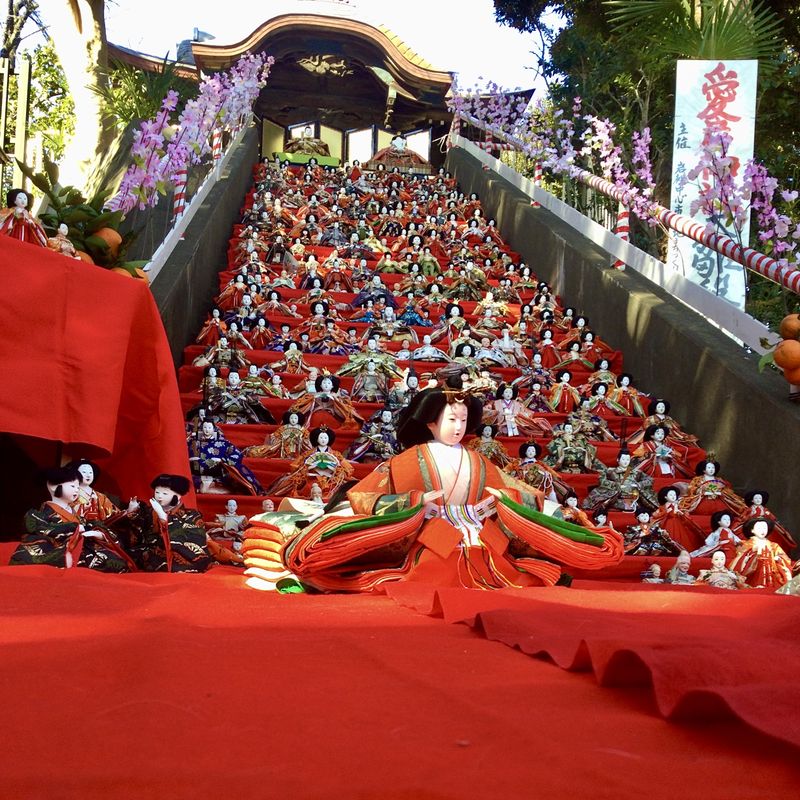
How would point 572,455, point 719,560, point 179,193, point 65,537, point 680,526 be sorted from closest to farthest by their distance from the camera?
point 65,537, point 719,560, point 680,526, point 572,455, point 179,193

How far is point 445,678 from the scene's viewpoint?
2361 mm

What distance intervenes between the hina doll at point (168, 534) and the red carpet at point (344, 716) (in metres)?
1.62

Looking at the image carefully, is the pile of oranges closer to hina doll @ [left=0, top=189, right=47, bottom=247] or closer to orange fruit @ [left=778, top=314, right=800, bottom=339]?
orange fruit @ [left=778, top=314, right=800, bottom=339]

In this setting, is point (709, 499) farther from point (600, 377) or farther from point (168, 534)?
point (168, 534)

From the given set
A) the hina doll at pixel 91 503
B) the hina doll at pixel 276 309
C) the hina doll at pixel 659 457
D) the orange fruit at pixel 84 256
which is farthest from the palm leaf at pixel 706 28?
the hina doll at pixel 91 503

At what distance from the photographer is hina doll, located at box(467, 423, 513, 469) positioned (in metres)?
6.96

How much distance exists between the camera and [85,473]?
15.5 feet

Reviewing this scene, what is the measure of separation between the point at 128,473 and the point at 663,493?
2.92 m

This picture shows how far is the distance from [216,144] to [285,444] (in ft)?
25.0

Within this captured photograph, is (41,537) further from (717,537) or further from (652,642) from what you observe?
(717,537)

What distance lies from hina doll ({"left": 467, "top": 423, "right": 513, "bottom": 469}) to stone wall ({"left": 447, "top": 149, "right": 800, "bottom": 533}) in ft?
4.59

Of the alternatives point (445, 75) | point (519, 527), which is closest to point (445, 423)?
point (519, 527)

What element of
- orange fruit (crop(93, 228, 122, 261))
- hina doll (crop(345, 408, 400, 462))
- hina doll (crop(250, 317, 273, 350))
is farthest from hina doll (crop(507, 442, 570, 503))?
hina doll (crop(250, 317, 273, 350))

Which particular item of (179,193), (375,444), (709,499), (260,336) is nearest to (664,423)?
(709,499)
